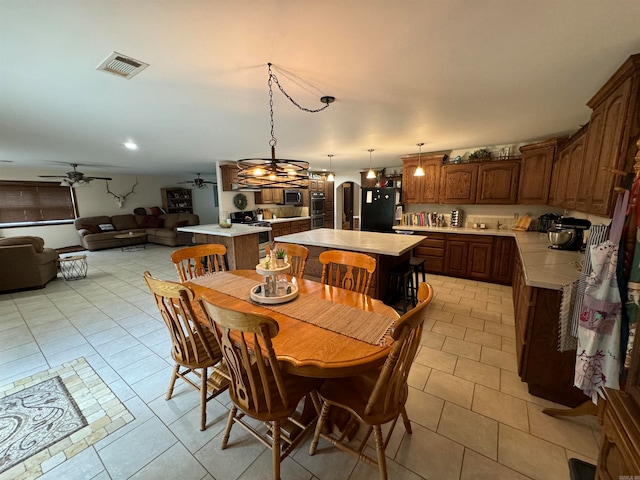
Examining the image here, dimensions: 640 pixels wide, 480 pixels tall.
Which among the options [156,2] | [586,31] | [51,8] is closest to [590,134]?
[586,31]

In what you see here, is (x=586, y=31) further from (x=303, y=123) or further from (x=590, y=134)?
(x=303, y=123)

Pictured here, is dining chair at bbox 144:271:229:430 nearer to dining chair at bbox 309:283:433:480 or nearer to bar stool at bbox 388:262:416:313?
dining chair at bbox 309:283:433:480

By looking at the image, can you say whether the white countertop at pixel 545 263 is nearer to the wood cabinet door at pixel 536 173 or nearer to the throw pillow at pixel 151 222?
the wood cabinet door at pixel 536 173

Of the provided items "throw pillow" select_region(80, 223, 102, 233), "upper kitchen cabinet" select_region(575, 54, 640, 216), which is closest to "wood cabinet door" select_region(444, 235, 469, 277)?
"upper kitchen cabinet" select_region(575, 54, 640, 216)

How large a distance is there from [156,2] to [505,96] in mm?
2674

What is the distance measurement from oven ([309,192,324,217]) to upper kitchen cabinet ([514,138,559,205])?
17.1ft

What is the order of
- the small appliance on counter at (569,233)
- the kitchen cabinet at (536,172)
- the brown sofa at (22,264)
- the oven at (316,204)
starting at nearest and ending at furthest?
the small appliance on counter at (569,233)
the kitchen cabinet at (536,172)
the brown sofa at (22,264)
the oven at (316,204)

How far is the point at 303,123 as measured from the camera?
3.08 m

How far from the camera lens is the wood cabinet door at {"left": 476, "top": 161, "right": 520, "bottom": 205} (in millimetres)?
4184

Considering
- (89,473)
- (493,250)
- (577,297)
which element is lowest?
(89,473)

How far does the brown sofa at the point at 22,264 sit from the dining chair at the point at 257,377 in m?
5.08

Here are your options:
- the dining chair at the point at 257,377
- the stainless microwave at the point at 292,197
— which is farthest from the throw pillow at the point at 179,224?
the dining chair at the point at 257,377

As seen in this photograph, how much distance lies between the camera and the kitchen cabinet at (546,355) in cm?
180

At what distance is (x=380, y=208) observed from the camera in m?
5.15
